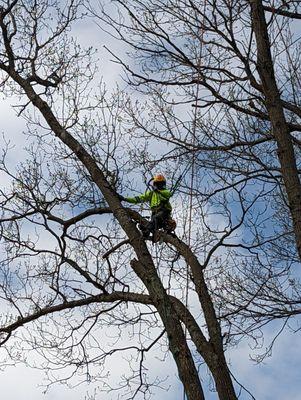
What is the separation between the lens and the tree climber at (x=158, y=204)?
22.8 feet

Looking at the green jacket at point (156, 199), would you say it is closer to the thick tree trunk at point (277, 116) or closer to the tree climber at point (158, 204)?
the tree climber at point (158, 204)

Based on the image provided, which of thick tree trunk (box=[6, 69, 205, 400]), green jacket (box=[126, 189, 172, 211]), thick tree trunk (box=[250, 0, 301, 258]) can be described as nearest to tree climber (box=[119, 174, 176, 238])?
green jacket (box=[126, 189, 172, 211])

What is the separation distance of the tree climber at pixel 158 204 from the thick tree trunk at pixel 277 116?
189 cm

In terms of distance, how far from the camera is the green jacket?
7.18m

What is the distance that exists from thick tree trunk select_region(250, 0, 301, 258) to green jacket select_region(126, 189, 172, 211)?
6.55 feet

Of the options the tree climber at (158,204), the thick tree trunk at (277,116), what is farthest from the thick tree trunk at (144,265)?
the thick tree trunk at (277,116)

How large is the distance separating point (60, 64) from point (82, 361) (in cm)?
356

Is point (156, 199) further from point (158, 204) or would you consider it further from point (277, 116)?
point (277, 116)

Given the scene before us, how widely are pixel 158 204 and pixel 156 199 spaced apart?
0.07 meters

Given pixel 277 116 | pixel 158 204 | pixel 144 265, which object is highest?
pixel 158 204

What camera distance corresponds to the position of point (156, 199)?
723cm

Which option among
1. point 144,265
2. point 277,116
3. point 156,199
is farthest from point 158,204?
point 277,116

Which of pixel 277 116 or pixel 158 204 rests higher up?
pixel 158 204

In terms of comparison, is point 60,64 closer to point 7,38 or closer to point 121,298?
point 7,38
